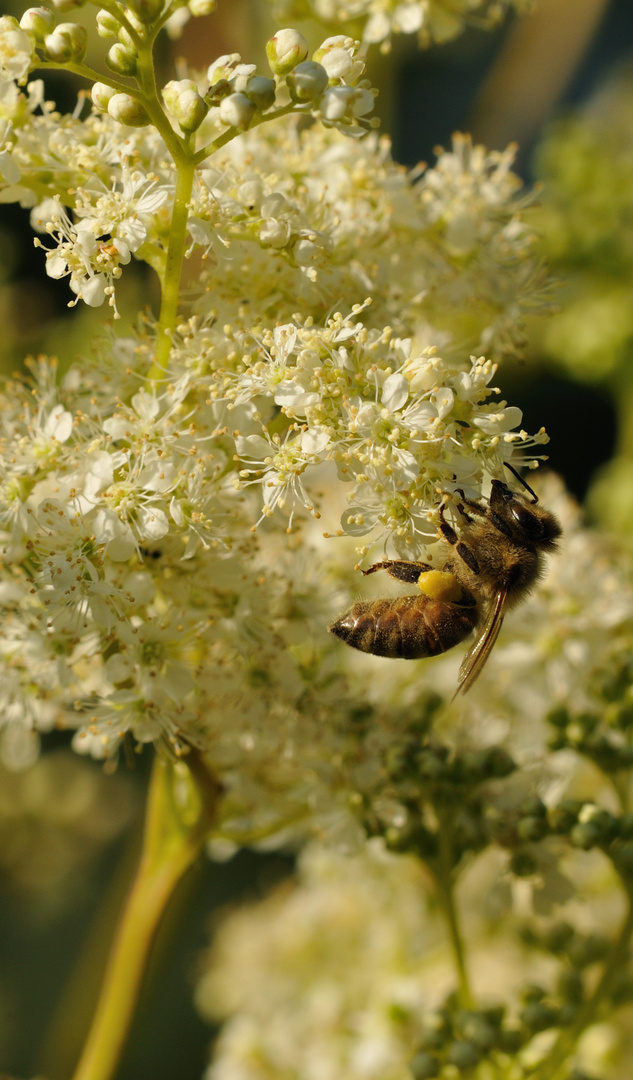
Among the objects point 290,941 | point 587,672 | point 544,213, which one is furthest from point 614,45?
point 290,941

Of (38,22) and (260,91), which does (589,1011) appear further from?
(38,22)

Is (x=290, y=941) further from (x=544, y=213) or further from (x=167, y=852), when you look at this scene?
(x=544, y=213)

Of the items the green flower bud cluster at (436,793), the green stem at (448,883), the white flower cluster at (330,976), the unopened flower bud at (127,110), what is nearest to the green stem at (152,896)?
the green flower bud cluster at (436,793)

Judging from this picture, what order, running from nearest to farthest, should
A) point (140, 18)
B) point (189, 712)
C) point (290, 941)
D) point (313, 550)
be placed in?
1. point (140, 18)
2. point (189, 712)
3. point (313, 550)
4. point (290, 941)

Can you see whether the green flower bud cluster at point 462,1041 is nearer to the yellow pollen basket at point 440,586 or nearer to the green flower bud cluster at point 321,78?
the yellow pollen basket at point 440,586

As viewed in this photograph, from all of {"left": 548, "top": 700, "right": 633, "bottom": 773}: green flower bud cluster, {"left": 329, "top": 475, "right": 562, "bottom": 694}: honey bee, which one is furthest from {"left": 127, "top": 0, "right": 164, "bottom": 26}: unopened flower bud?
{"left": 548, "top": 700, "right": 633, "bottom": 773}: green flower bud cluster
